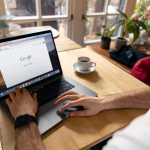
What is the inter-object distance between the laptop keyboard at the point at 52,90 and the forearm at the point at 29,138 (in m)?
0.14

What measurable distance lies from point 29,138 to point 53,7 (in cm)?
188

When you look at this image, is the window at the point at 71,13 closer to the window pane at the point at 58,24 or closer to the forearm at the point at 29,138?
the window pane at the point at 58,24

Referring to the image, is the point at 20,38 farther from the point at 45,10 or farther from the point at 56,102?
the point at 45,10

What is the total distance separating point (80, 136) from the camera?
1.74 ft

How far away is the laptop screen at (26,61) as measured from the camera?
0.65m

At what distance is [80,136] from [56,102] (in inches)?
7.4

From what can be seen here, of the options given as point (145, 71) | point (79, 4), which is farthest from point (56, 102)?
point (79, 4)

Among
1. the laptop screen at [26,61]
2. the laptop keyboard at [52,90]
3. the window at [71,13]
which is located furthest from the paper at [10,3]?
the laptop keyboard at [52,90]

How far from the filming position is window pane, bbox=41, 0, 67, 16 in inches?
74.4

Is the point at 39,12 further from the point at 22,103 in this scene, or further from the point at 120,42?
the point at 22,103

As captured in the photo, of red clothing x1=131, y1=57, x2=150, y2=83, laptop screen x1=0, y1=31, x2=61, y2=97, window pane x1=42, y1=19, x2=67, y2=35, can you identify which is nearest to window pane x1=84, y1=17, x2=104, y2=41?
window pane x1=42, y1=19, x2=67, y2=35

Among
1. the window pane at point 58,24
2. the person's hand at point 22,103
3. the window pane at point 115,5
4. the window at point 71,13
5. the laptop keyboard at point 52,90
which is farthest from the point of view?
the window pane at point 115,5

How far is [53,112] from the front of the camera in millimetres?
612

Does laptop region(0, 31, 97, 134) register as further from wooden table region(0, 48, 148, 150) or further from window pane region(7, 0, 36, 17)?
window pane region(7, 0, 36, 17)
